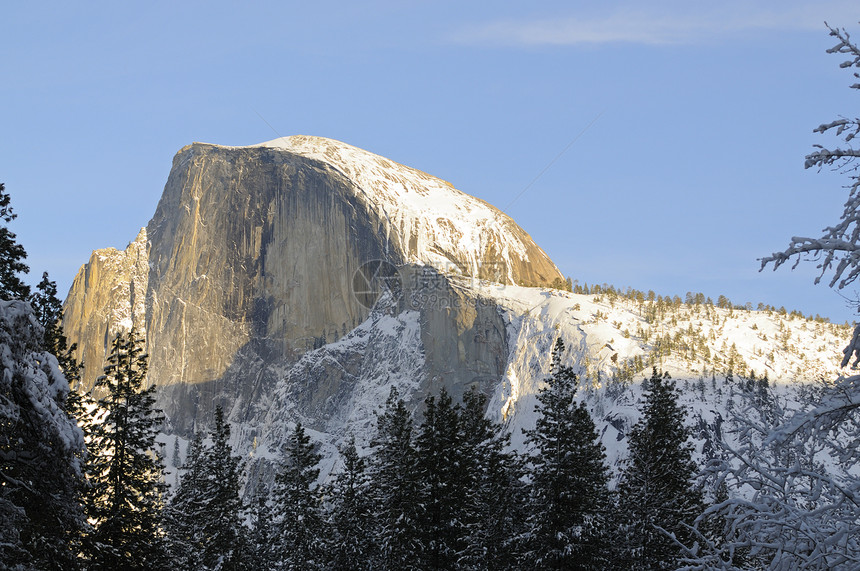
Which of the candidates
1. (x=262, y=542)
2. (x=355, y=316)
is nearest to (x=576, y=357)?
(x=355, y=316)

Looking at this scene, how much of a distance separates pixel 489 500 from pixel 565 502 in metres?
4.76

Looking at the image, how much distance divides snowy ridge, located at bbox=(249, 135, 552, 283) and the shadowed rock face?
31 centimetres

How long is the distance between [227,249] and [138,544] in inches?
6671

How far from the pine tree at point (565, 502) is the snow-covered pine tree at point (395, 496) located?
4.24 m

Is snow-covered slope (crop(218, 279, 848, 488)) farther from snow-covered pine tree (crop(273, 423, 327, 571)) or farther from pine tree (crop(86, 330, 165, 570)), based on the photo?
pine tree (crop(86, 330, 165, 570))

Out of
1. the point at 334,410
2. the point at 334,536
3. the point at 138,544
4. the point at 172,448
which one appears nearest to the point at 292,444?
the point at 334,536

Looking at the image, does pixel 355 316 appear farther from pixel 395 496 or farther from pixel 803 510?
pixel 803 510

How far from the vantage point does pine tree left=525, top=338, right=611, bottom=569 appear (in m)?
32.9

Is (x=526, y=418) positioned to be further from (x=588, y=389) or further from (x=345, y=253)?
(x=345, y=253)

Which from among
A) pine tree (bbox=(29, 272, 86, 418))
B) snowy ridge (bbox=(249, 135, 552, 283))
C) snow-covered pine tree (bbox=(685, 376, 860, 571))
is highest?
snowy ridge (bbox=(249, 135, 552, 283))

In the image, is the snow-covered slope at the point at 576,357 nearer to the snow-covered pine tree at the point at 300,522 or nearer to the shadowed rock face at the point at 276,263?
the shadowed rock face at the point at 276,263

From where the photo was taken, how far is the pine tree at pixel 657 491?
1388 inches

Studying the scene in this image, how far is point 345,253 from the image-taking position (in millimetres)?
186750

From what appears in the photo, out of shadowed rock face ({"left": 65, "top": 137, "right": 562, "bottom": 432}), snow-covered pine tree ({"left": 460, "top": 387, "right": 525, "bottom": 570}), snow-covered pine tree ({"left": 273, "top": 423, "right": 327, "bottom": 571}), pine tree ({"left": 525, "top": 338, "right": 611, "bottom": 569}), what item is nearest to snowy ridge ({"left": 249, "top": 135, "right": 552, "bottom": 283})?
shadowed rock face ({"left": 65, "top": 137, "right": 562, "bottom": 432})
